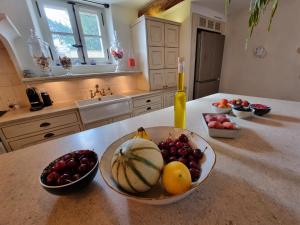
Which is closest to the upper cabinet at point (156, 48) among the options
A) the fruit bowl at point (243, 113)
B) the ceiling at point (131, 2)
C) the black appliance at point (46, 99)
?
the ceiling at point (131, 2)

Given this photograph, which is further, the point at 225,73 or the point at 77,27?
the point at 225,73

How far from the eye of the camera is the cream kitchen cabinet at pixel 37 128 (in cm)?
132

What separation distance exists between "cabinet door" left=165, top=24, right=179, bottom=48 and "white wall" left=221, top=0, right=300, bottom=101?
1.37m

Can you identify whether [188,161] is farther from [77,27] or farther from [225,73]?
[225,73]

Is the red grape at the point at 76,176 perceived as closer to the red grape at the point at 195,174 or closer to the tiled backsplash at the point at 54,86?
the red grape at the point at 195,174

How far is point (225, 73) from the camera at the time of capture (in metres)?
3.07

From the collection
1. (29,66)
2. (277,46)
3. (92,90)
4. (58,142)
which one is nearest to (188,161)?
(58,142)

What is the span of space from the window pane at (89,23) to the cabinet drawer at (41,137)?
5.19 feet

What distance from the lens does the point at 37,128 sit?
1.43 metres

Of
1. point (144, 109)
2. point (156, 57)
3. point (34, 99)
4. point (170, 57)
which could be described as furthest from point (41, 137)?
point (170, 57)

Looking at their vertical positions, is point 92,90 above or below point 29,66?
below

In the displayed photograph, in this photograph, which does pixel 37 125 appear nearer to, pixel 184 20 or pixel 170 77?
pixel 170 77

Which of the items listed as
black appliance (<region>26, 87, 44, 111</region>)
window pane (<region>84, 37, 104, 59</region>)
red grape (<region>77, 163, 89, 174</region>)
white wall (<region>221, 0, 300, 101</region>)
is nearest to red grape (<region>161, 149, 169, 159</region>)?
red grape (<region>77, 163, 89, 174</region>)

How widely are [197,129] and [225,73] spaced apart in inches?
115
